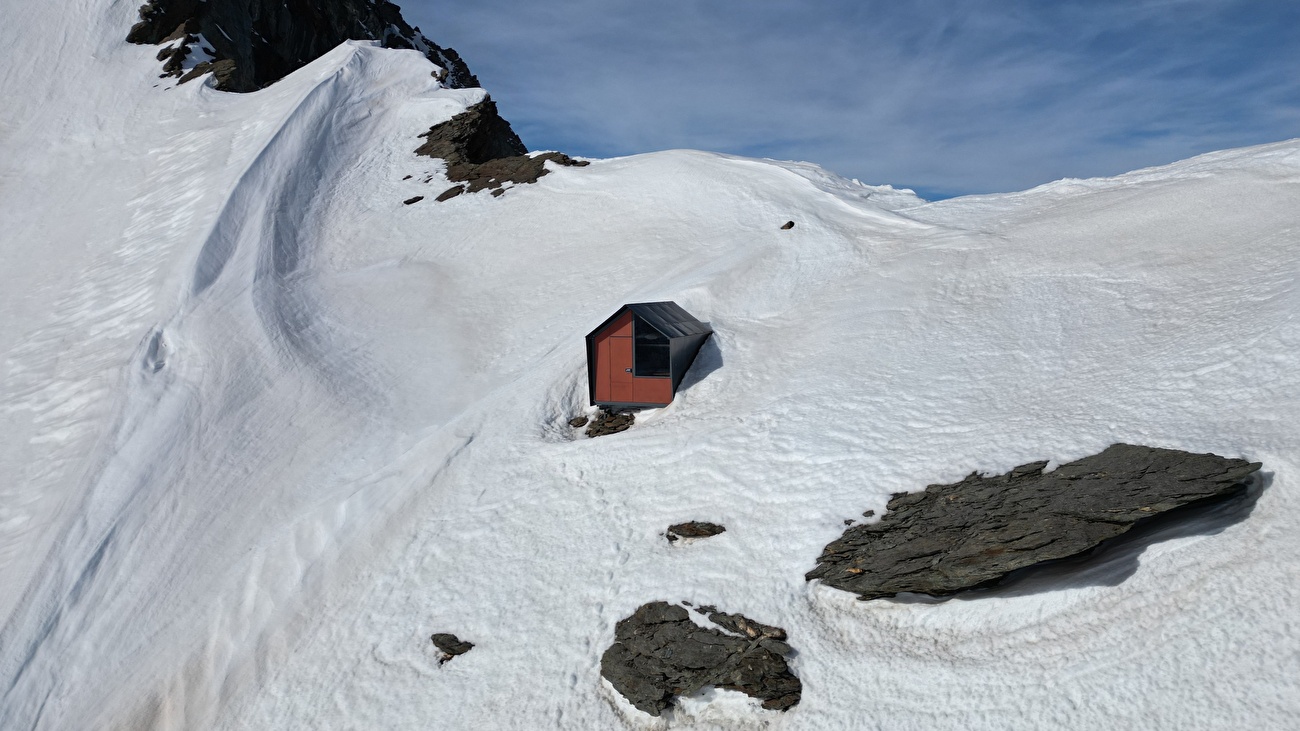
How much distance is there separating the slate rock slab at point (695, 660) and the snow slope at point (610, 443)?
368mm

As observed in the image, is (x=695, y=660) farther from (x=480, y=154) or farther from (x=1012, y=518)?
(x=480, y=154)

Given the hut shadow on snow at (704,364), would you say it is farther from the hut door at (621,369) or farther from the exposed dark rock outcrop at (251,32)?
the exposed dark rock outcrop at (251,32)

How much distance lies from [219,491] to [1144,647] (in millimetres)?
22055

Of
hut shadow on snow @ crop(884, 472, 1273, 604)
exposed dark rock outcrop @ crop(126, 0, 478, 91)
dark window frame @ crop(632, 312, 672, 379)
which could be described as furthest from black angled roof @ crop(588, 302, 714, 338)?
exposed dark rock outcrop @ crop(126, 0, 478, 91)

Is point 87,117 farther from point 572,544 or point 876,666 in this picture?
point 876,666

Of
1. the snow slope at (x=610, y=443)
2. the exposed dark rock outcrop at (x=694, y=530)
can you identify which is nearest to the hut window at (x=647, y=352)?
the snow slope at (x=610, y=443)

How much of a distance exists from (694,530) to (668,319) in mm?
7877

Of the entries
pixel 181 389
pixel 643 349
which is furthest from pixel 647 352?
pixel 181 389

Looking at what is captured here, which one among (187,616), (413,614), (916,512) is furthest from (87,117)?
(916,512)

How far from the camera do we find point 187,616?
18469 mm

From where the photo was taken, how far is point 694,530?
17.4m

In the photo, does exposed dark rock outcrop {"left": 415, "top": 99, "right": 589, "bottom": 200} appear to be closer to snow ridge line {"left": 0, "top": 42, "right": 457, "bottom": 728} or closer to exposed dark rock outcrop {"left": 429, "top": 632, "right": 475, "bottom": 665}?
snow ridge line {"left": 0, "top": 42, "right": 457, "bottom": 728}

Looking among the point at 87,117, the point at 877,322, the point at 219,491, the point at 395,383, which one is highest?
the point at 87,117

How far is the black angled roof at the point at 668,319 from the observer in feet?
73.9
